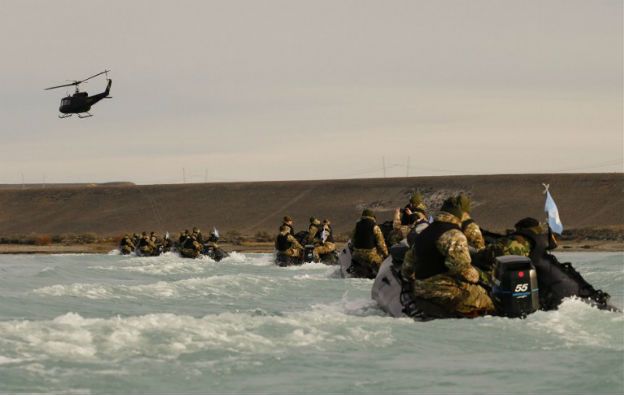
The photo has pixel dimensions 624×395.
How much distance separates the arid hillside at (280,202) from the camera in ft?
403

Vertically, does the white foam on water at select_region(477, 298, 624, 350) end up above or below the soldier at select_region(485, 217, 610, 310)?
below

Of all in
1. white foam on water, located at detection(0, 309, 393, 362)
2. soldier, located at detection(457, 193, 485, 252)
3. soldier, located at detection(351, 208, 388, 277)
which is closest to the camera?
white foam on water, located at detection(0, 309, 393, 362)

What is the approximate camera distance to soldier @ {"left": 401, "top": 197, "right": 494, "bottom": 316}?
51.2 feet

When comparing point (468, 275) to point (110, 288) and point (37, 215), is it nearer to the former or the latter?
point (110, 288)

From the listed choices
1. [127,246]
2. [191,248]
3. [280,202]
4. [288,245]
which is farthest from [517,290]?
[280,202]

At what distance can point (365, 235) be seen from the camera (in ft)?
91.2

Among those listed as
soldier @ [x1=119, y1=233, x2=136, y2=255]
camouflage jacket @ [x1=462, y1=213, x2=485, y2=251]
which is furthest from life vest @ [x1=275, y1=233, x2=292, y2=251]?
soldier @ [x1=119, y1=233, x2=136, y2=255]

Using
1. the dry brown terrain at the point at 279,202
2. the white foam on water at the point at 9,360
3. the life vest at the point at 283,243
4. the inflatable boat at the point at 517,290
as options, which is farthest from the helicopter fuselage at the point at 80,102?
the dry brown terrain at the point at 279,202

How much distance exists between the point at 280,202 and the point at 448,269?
12808 cm

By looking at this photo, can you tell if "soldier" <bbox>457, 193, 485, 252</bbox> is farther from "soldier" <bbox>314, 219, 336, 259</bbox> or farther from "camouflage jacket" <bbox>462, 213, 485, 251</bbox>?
"soldier" <bbox>314, 219, 336, 259</bbox>

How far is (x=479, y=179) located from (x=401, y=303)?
127959mm

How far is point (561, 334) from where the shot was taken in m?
14.6

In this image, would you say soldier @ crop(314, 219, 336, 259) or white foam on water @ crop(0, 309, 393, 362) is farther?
soldier @ crop(314, 219, 336, 259)

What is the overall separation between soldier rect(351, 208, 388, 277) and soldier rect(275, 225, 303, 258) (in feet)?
31.5
